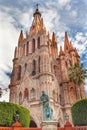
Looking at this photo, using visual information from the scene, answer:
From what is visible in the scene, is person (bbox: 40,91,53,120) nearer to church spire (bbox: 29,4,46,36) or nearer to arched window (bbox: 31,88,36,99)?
arched window (bbox: 31,88,36,99)

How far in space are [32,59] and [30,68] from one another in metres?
2.41

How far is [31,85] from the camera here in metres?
38.6

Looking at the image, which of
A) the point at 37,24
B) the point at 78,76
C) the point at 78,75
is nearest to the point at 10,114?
the point at 78,76

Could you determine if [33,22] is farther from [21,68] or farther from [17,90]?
[17,90]

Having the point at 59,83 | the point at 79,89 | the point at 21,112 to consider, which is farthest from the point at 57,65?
the point at 21,112

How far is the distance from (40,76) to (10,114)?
16.7 meters

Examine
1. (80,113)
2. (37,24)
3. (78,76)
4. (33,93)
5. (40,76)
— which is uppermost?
(37,24)

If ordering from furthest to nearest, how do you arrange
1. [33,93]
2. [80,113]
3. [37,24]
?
[37,24], [33,93], [80,113]

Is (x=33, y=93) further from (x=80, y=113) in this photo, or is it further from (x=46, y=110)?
(x=46, y=110)

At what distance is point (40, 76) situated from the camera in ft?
124

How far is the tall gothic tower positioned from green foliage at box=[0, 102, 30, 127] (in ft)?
36.1

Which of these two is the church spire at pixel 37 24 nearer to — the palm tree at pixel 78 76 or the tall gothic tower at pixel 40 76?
the tall gothic tower at pixel 40 76

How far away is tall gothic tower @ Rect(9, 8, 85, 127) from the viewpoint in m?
35.7

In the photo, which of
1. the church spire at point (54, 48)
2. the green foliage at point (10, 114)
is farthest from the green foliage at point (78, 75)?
the green foliage at point (10, 114)
